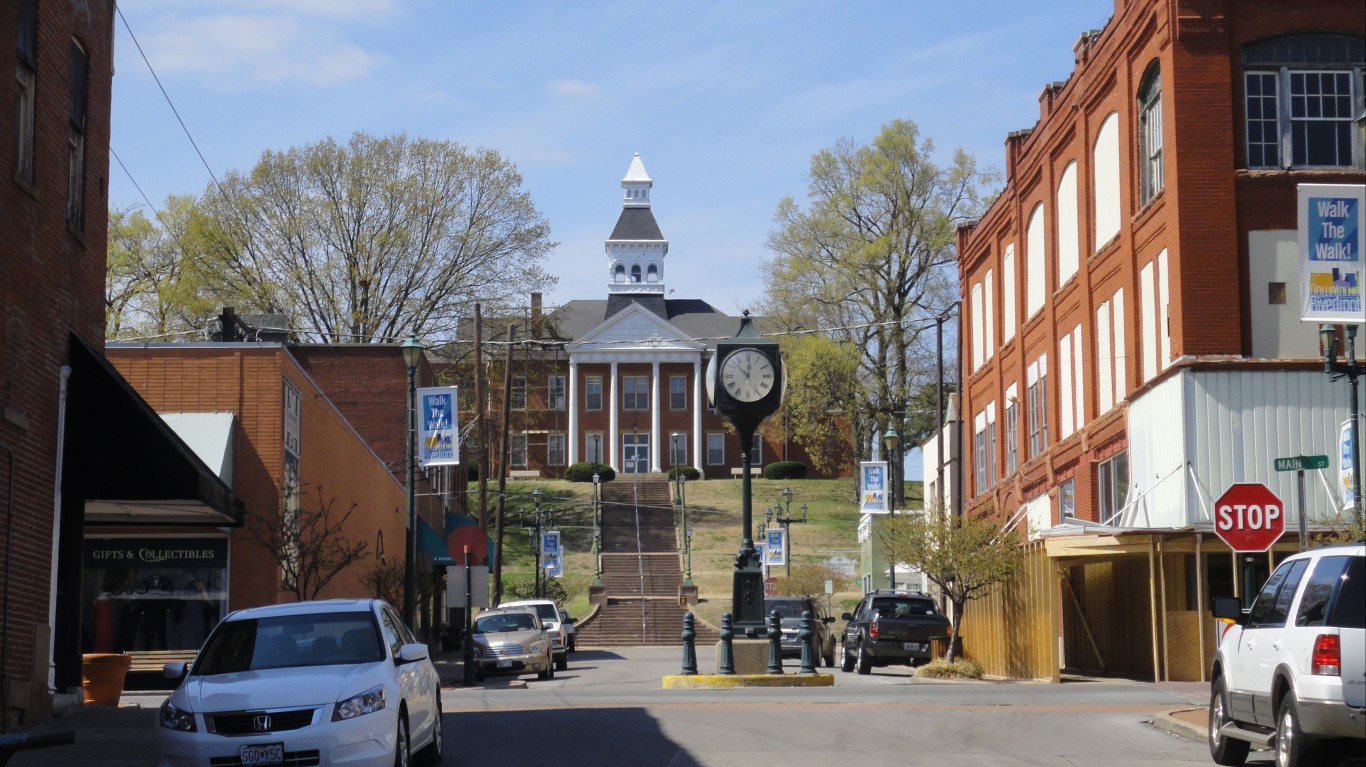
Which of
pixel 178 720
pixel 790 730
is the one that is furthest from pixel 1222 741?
pixel 178 720

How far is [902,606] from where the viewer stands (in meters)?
36.4

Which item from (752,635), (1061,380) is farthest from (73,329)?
(1061,380)

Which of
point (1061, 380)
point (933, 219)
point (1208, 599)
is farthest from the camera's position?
point (933, 219)

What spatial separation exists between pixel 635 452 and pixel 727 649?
75388 mm

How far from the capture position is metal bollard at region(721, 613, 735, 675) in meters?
23.5

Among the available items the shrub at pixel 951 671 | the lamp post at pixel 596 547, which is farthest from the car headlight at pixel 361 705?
the lamp post at pixel 596 547

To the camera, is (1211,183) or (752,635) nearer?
(752,635)

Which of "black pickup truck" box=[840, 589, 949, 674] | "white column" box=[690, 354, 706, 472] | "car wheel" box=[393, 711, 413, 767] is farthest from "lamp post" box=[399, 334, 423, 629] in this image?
"white column" box=[690, 354, 706, 472]

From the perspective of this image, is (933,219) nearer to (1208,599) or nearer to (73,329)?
(1208,599)

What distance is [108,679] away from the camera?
21.4 meters

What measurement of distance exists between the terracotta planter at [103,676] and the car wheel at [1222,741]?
13182 mm

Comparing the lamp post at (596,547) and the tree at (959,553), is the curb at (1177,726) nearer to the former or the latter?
the tree at (959,553)

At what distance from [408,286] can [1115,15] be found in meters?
33.4

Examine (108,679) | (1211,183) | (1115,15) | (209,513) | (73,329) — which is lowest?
(108,679)
